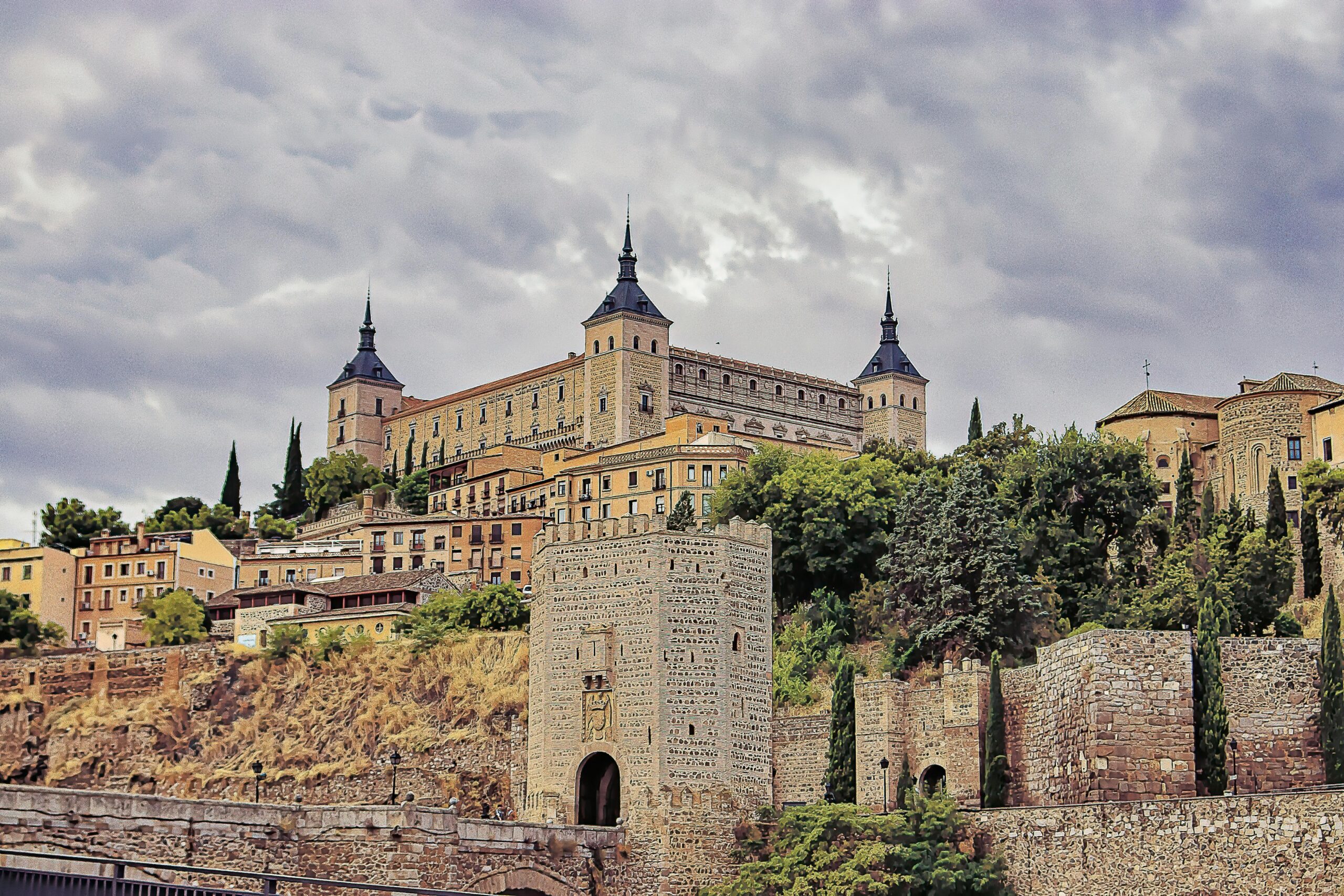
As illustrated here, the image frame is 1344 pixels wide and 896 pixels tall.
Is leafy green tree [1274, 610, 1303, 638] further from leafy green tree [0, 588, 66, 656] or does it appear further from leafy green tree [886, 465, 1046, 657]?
leafy green tree [0, 588, 66, 656]

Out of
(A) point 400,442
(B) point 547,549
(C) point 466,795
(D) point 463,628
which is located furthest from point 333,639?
(A) point 400,442

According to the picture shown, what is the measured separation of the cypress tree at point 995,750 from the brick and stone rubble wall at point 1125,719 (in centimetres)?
154

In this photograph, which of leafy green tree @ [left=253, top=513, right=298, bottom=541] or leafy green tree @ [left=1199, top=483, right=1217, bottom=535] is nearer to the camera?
leafy green tree @ [left=1199, top=483, right=1217, bottom=535]

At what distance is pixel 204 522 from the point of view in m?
96.8

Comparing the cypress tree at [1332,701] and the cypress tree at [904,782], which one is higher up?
the cypress tree at [1332,701]

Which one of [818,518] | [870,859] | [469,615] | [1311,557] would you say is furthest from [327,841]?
[1311,557]

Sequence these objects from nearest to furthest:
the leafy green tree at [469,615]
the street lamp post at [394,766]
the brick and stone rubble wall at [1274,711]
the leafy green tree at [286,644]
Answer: the brick and stone rubble wall at [1274,711] < the street lamp post at [394,766] < the leafy green tree at [469,615] < the leafy green tree at [286,644]

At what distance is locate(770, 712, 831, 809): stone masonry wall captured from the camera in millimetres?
50062

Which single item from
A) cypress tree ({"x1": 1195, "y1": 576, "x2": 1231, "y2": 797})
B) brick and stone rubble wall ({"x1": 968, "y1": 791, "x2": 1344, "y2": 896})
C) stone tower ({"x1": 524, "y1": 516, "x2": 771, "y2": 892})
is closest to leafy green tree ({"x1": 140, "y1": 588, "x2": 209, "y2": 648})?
stone tower ({"x1": 524, "y1": 516, "x2": 771, "y2": 892})

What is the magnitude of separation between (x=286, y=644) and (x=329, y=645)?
6.11 ft

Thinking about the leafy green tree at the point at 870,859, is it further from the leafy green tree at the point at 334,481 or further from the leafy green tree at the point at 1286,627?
the leafy green tree at the point at 334,481

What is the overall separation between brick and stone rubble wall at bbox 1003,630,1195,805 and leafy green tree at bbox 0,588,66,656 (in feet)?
140

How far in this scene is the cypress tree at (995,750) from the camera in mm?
44938

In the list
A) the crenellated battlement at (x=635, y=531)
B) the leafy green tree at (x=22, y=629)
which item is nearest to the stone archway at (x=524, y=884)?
the crenellated battlement at (x=635, y=531)
